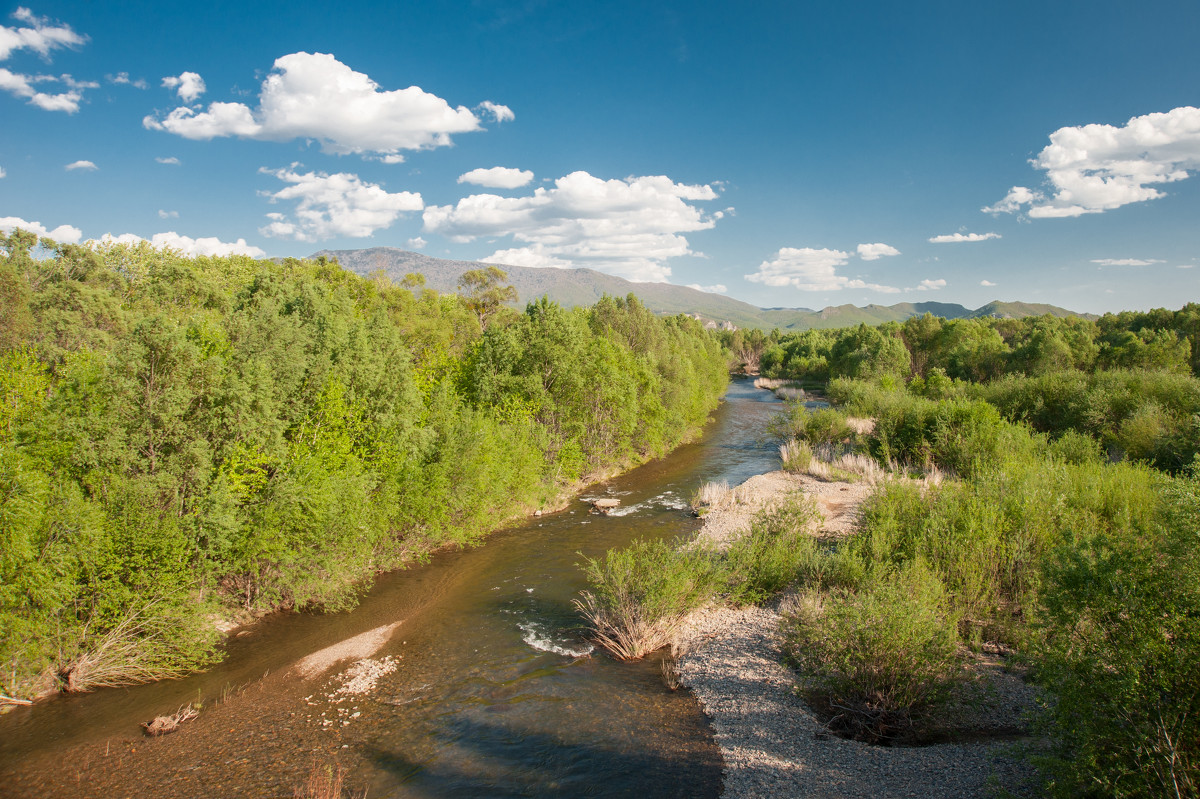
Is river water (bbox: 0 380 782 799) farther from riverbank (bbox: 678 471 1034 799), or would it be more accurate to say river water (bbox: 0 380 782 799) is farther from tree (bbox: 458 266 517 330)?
tree (bbox: 458 266 517 330)

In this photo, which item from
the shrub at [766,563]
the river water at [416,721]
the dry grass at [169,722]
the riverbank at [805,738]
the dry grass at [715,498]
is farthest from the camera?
the dry grass at [715,498]

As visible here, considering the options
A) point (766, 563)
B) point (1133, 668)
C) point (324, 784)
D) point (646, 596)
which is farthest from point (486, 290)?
point (1133, 668)

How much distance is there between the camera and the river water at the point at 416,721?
9.71 m

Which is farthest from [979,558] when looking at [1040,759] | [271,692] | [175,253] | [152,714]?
[175,253]

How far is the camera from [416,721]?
11.6 meters

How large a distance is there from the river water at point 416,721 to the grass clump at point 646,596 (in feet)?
1.95

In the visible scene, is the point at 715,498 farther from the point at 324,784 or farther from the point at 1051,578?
the point at 324,784

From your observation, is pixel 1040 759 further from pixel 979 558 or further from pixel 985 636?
pixel 979 558

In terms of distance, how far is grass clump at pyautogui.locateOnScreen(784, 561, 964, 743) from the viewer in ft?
32.1

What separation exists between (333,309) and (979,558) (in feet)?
73.8

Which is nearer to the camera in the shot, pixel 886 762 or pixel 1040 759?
pixel 1040 759

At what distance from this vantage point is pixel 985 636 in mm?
12508

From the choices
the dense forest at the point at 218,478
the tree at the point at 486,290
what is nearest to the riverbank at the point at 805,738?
the dense forest at the point at 218,478

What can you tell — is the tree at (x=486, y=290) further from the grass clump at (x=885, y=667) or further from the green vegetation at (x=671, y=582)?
the grass clump at (x=885, y=667)
